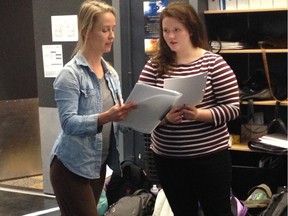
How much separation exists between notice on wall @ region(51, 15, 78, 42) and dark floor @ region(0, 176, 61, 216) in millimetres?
1392

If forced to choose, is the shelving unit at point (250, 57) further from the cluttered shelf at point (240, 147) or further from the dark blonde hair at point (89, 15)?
the dark blonde hair at point (89, 15)

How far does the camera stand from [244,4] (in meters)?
3.55

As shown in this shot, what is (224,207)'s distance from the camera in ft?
7.50

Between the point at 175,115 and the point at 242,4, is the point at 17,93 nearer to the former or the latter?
the point at 242,4

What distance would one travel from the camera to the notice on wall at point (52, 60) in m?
4.16

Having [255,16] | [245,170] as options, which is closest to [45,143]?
[245,170]

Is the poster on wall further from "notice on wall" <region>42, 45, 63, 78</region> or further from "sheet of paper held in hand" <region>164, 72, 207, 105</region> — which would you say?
"sheet of paper held in hand" <region>164, 72, 207, 105</region>

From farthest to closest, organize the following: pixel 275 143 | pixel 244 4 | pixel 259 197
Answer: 1. pixel 244 4
2. pixel 259 197
3. pixel 275 143

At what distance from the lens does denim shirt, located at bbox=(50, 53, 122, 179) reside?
6.88ft

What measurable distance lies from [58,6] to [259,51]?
5.68 feet

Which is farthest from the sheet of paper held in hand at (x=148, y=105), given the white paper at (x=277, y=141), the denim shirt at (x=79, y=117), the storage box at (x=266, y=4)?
the storage box at (x=266, y=4)

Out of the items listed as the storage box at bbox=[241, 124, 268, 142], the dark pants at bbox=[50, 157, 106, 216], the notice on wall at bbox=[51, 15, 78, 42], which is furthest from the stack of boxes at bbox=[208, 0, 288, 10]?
the dark pants at bbox=[50, 157, 106, 216]

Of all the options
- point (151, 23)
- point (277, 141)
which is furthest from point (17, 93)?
point (277, 141)

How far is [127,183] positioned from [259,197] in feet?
3.26
